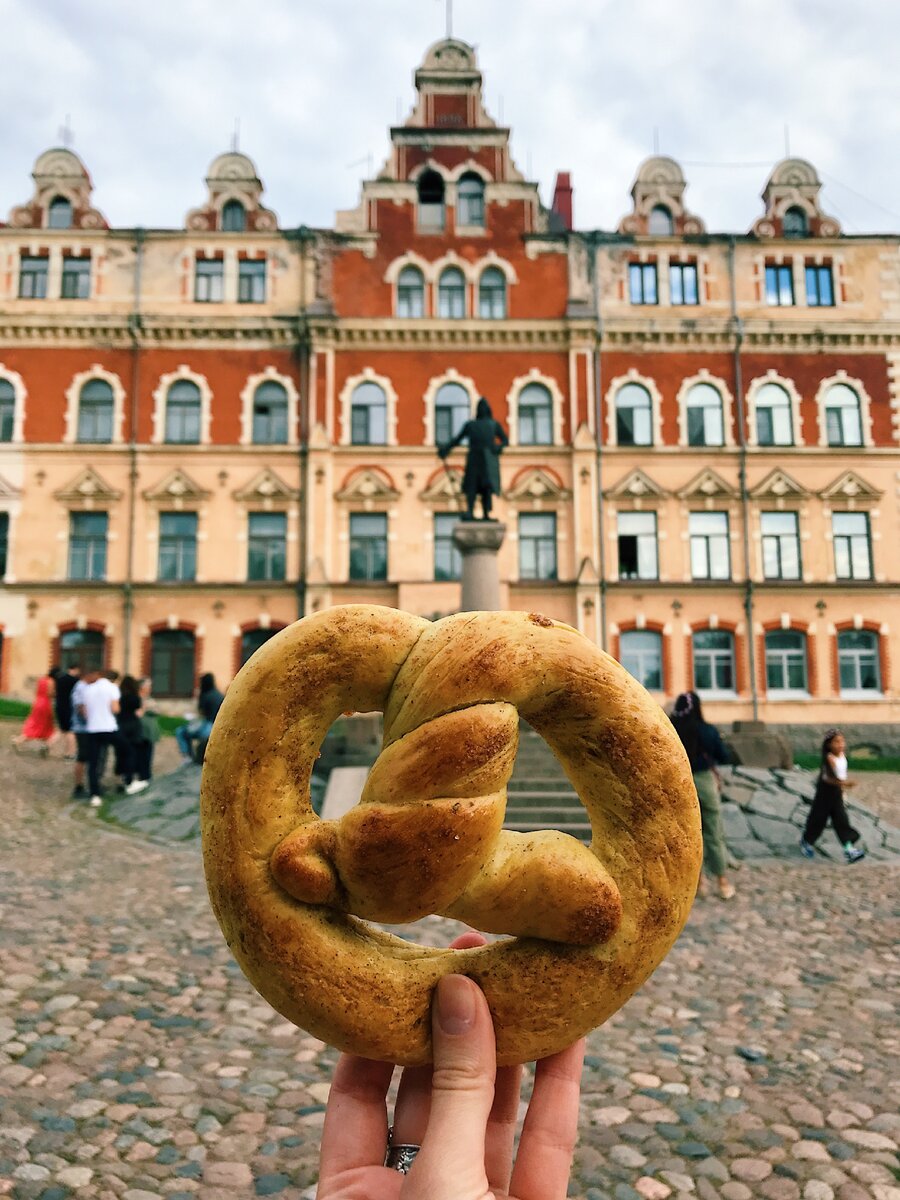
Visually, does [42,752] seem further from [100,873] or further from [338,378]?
[338,378]

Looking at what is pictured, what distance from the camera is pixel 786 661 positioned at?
2253 centimetres

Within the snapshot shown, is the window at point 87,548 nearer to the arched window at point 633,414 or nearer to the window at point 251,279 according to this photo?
the window at point 251,279

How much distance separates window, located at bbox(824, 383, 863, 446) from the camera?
77.4 feet

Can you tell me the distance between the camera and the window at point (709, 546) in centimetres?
2298

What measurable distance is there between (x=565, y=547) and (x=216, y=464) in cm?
996

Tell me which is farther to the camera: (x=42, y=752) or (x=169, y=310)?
(x=169, y=310)

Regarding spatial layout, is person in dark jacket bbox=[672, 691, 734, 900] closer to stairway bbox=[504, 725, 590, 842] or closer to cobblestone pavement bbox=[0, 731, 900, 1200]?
cobblestone pavement bbox=[0, 731, 900, 1200]

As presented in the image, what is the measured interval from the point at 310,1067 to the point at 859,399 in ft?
80.3

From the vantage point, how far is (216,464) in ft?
75.1

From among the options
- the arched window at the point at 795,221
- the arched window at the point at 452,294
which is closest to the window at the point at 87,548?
the arched window at the point at 452,294

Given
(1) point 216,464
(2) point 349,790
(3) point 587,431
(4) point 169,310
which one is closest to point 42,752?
(2) point 349,790

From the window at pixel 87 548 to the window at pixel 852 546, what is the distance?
66.8 feet

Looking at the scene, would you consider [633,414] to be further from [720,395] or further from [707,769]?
[707,769]

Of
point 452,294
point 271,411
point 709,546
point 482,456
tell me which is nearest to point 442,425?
point 452,294
